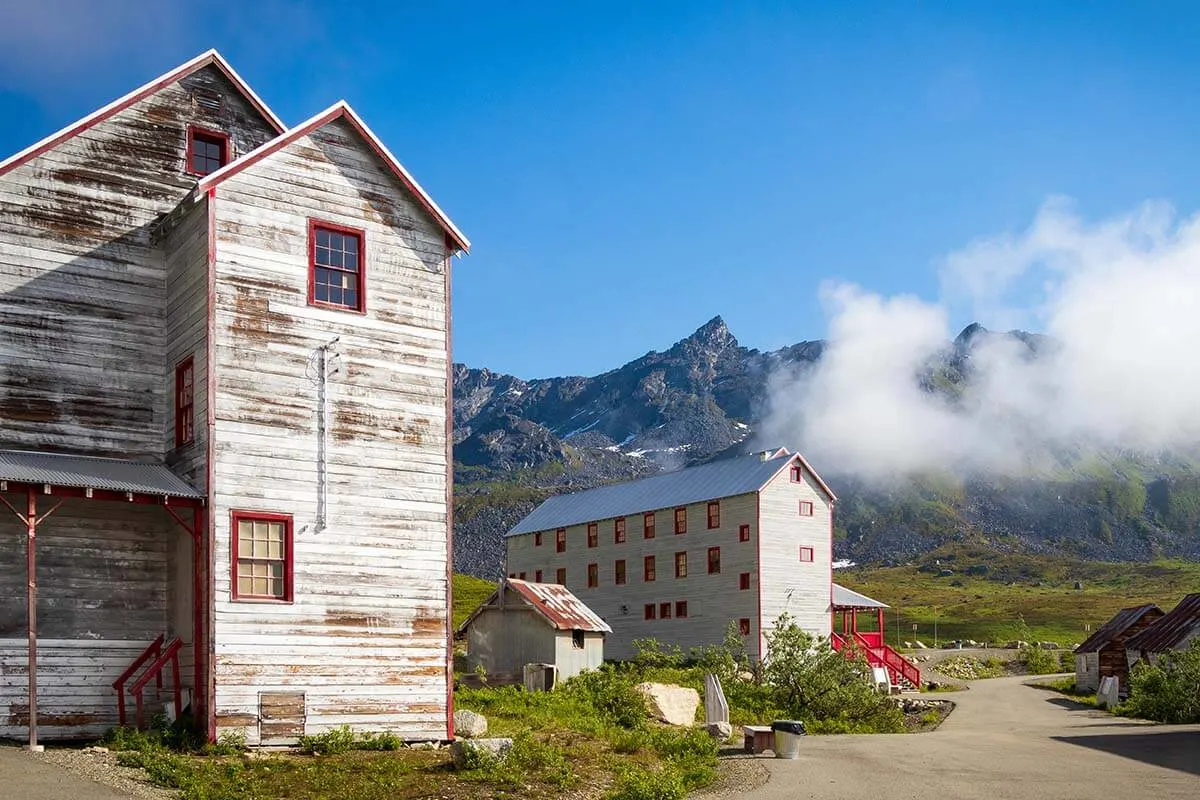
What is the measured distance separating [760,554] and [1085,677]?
54.4ft

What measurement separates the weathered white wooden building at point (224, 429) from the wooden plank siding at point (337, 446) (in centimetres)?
5

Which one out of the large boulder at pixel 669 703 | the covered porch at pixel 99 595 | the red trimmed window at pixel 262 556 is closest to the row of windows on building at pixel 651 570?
the large boulder at pixel 669 703

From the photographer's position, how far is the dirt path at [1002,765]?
904 inches

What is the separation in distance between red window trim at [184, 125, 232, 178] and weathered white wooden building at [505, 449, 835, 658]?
38.5 m

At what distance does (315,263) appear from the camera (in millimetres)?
28484

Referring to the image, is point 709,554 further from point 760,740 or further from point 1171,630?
point 760,740

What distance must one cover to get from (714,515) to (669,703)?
30.1 m

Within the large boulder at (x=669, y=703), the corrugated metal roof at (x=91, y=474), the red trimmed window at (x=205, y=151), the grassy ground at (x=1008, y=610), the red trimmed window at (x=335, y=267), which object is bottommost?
the grassy ground at (x=1008, y=610)

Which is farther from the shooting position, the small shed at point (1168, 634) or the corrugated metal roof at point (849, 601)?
the corrugated metal roof at point (849, 601)

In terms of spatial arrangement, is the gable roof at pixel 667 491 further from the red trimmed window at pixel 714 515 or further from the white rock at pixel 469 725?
the white rock at pixel 469 725

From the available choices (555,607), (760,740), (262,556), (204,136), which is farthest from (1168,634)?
(204,136)

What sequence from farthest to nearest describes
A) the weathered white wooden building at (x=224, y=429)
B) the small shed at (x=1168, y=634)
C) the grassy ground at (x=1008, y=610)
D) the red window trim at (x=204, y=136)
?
the grassy ground at (x=1008, y=610) → the small shed at (x=1168, y=634) → the red window trim at (x=204, y=136) → the weathered white wooden building at (x=224, y=429)

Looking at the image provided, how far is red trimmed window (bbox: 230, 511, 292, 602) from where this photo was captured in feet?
86.6

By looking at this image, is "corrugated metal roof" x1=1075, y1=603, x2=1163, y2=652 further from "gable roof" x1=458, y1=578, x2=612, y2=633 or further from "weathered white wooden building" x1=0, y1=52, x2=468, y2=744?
"weathered white wooden building" x1=0, y1=52, x2=468, y2=744
